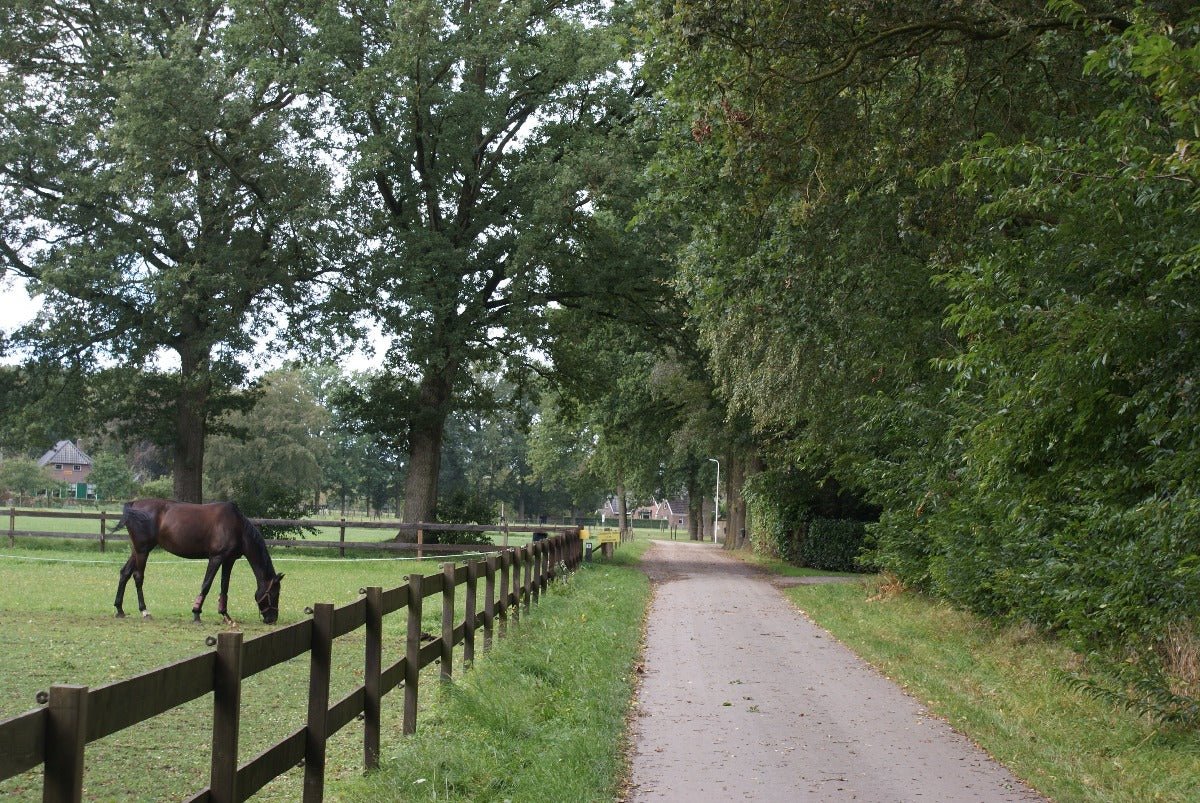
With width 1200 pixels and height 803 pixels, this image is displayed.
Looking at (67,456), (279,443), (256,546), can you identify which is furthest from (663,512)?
(256,546)

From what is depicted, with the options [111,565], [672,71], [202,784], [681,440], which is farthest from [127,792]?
[681,440]

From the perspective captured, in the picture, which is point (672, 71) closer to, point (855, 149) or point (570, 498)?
point (855, 149)

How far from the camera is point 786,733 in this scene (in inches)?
344

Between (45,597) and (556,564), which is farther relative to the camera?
(556,564)

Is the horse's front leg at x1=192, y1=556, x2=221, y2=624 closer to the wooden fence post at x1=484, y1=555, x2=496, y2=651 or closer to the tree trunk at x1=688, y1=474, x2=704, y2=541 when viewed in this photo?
the wooden fence post at x1=484, y1=555, x2=496, y2=651

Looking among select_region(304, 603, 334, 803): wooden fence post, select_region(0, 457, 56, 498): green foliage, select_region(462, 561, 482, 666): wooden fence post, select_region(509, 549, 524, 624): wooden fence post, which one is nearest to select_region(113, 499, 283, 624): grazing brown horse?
select_region(509, 549, 524, 624): wooden fence post

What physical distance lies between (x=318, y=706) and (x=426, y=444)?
27803mm

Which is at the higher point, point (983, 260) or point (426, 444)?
point (983, 260)

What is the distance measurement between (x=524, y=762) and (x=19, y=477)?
87.3 meters

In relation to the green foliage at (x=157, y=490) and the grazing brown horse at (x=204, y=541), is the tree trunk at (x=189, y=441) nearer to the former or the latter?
the grazing brown horse at (x=204, y=541)

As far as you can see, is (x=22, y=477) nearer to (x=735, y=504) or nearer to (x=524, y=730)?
(x=735, y=504)

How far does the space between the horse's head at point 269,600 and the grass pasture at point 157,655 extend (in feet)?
0.59

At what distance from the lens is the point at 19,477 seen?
84.0 metres

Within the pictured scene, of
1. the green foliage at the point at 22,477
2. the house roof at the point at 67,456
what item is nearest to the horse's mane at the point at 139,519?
the green foliage at the point at 22,477
